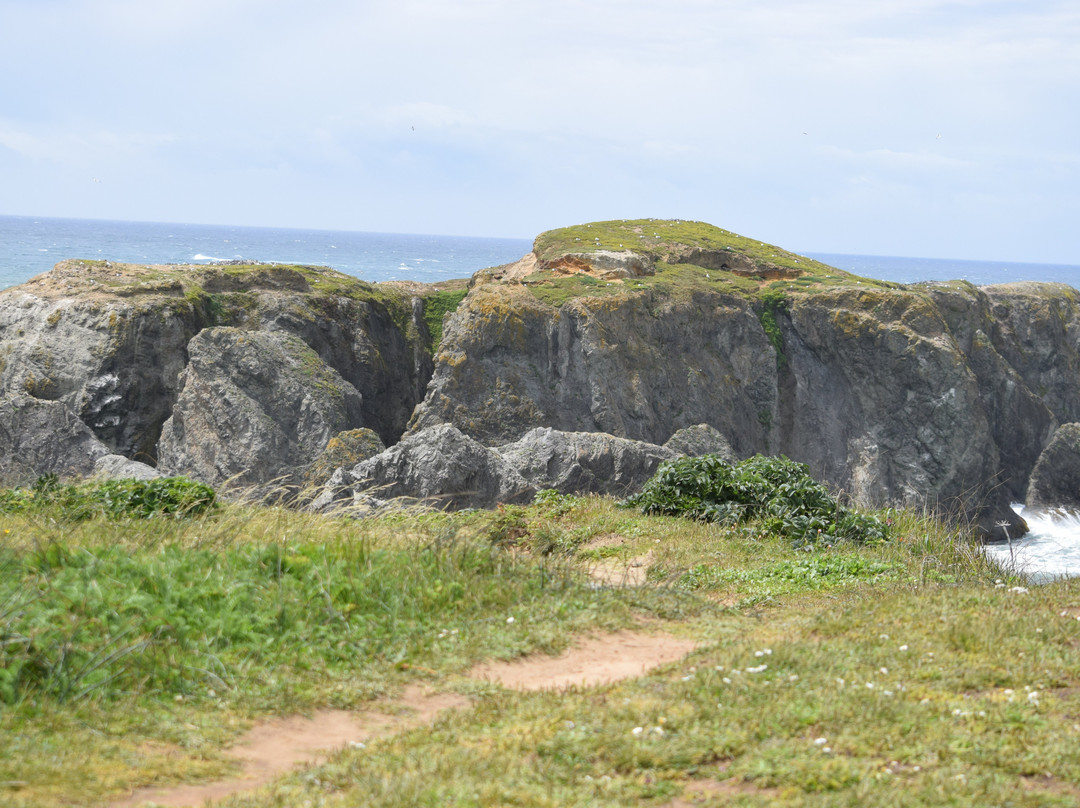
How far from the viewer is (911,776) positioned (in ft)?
14.9

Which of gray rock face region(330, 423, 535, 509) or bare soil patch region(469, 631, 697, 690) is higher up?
bare soil patch region(469, 631, 697, 690)

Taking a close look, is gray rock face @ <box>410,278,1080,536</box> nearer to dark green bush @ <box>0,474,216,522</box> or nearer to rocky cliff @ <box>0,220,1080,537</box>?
rocky cliff @ <box>0,220,1080,537</box>

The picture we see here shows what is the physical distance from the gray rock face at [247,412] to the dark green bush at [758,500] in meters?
11.2

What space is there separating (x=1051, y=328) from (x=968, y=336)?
8590mm

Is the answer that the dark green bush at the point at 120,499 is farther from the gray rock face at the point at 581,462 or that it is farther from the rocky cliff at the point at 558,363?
the rocky cliff at the point at 558,363

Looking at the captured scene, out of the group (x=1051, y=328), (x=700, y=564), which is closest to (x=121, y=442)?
(x=700, y=564)

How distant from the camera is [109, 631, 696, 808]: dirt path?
4.48 m

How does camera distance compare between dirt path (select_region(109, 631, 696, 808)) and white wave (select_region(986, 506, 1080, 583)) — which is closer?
dirt path (select_region(109, 631, 696, 808))

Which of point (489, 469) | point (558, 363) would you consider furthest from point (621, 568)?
point (558, 363)

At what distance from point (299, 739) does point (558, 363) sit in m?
23.1

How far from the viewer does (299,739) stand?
5148 millimetres

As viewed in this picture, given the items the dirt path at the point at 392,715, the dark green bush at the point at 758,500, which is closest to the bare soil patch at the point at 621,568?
the dark green bush at the point at 758,500

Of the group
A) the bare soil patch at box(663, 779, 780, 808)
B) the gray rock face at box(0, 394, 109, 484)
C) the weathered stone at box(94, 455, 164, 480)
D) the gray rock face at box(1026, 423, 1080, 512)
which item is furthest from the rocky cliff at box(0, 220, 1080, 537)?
the bare soil patch at box(663, 779, 780, 808)

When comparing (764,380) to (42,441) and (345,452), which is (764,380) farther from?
(42,441)
